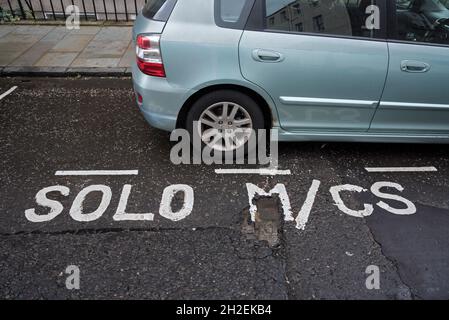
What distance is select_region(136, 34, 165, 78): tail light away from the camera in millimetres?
3141

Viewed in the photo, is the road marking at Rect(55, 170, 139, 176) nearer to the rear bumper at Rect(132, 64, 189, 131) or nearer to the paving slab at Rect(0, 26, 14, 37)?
the rear bumper at Rect(132, 64, 189, 131)

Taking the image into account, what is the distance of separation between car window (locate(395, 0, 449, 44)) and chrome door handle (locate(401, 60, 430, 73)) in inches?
7.5

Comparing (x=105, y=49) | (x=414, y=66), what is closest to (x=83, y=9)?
(x=105, y=49)

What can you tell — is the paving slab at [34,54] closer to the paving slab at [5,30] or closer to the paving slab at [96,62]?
the paving slab at [96,62]

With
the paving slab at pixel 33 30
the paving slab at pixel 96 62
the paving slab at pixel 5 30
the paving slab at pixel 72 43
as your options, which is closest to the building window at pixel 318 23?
the paving slab at pixel 96 62

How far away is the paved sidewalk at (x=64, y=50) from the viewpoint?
584 cm

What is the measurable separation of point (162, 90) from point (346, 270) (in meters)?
2.06

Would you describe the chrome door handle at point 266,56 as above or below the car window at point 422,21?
below

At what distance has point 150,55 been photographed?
3.18 m

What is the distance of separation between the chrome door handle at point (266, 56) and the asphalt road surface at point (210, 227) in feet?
3.43

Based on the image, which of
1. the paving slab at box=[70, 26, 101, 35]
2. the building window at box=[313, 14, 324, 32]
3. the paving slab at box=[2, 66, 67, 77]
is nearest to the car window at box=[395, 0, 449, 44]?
the building window at box=[313, 14, 324, 32]
